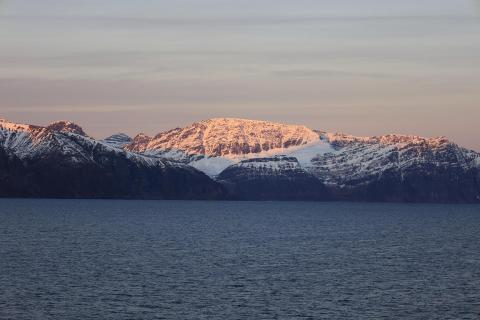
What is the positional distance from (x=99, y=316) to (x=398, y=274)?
4561cm

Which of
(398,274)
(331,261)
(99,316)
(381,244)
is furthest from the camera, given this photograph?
(381,244)

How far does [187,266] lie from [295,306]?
35.1 meters

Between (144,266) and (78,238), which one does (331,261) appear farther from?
(78,238)

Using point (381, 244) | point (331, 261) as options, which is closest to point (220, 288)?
point (331, 261)

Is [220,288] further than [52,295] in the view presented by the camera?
Yes

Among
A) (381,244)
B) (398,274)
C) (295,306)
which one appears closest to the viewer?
(295,306)

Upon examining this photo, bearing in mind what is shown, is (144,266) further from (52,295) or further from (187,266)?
(52,295)

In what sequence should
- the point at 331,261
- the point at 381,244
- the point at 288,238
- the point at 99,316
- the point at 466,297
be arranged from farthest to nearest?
the point at 288,238
the point at 381,244
the point at 331,261
the point at 466,297
the point at 99,316

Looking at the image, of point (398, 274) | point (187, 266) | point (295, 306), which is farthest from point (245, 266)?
point (295, 306)

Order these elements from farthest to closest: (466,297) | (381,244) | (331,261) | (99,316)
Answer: (381,244) → (331,261) → (466,297) → (99,316)

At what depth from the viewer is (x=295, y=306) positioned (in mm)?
94375

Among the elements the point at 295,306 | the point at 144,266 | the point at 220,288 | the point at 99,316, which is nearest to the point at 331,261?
the point at 144,266

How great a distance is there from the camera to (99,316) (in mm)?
87312

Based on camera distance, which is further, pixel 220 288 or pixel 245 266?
pixel 245 266
